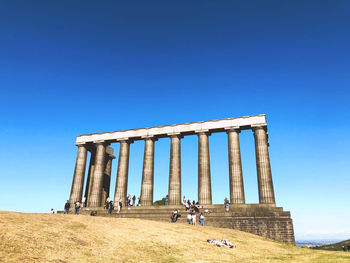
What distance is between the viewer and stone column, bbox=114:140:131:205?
138 ft

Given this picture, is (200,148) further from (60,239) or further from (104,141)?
(60,239)

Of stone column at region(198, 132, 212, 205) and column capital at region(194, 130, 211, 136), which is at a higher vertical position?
column capital at region(194, 130, 211, 136)

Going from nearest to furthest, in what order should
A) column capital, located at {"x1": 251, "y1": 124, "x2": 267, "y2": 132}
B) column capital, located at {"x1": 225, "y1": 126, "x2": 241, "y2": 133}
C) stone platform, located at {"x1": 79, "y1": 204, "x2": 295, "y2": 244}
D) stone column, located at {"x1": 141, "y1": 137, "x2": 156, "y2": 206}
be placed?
stone platform, located at {"x1": 79, "y1": 204, "x2": 295, "y2": 244} → column capital, located at {"x1": 251, "y1": 124, "x2": 267, "y2": 132} → column capital, located at {"x1": 225, "y1": 126, "x2": 241, "y2": 133} → stone column, located at {"x1": 141, "y1": 137, "x2": 156, "y2": 206}

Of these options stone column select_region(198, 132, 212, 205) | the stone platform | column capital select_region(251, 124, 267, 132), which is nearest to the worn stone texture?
the stone platform

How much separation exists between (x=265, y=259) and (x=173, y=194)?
79.5 feet

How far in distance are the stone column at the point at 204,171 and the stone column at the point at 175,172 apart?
10.9 ft

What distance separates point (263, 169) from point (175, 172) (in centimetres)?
1312

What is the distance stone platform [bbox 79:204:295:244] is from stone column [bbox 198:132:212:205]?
1.95m

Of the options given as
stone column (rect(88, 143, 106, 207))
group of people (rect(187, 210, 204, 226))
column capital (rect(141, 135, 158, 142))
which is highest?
column capital (rect(141, 135, 158, 142))

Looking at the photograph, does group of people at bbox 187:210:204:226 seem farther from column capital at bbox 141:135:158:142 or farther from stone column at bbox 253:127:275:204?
column capital at bbox 141:135:158:142

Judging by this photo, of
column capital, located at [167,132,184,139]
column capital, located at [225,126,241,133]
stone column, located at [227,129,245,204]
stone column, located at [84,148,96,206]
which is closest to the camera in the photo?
stone column, located at [227,129,245,204]

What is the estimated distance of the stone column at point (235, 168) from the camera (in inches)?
1407

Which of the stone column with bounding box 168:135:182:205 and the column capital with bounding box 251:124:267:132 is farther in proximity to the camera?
the column capital with bounding box 251:124:267:132

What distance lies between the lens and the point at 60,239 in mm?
13641
